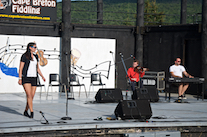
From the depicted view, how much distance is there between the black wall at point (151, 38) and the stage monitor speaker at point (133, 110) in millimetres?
6236

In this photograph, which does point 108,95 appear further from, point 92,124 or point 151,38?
point 151,38

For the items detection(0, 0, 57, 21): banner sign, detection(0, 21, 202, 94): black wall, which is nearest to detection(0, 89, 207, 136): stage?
detection(0, 21, 202, 94): black wall

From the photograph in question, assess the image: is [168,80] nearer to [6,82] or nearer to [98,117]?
[98,117]

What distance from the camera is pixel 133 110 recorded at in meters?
6.43

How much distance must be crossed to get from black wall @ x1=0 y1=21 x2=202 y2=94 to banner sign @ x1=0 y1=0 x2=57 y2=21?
0.91 ft

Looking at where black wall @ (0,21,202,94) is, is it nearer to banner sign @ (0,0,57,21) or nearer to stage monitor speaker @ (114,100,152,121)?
banner sign @ (0,0,57,21)

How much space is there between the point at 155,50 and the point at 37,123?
27.7 feet

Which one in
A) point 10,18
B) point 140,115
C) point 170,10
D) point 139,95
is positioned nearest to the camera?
point 140,115

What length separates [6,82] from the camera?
1229cm

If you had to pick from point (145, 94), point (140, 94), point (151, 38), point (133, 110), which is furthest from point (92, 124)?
point (151, 38)

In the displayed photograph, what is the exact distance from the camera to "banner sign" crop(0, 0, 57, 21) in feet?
39.5

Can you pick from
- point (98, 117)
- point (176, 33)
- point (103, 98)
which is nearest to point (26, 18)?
point (103, 98)

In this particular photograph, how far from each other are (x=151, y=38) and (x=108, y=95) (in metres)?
5.15

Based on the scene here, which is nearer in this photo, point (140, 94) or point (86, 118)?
point (86, 118)
